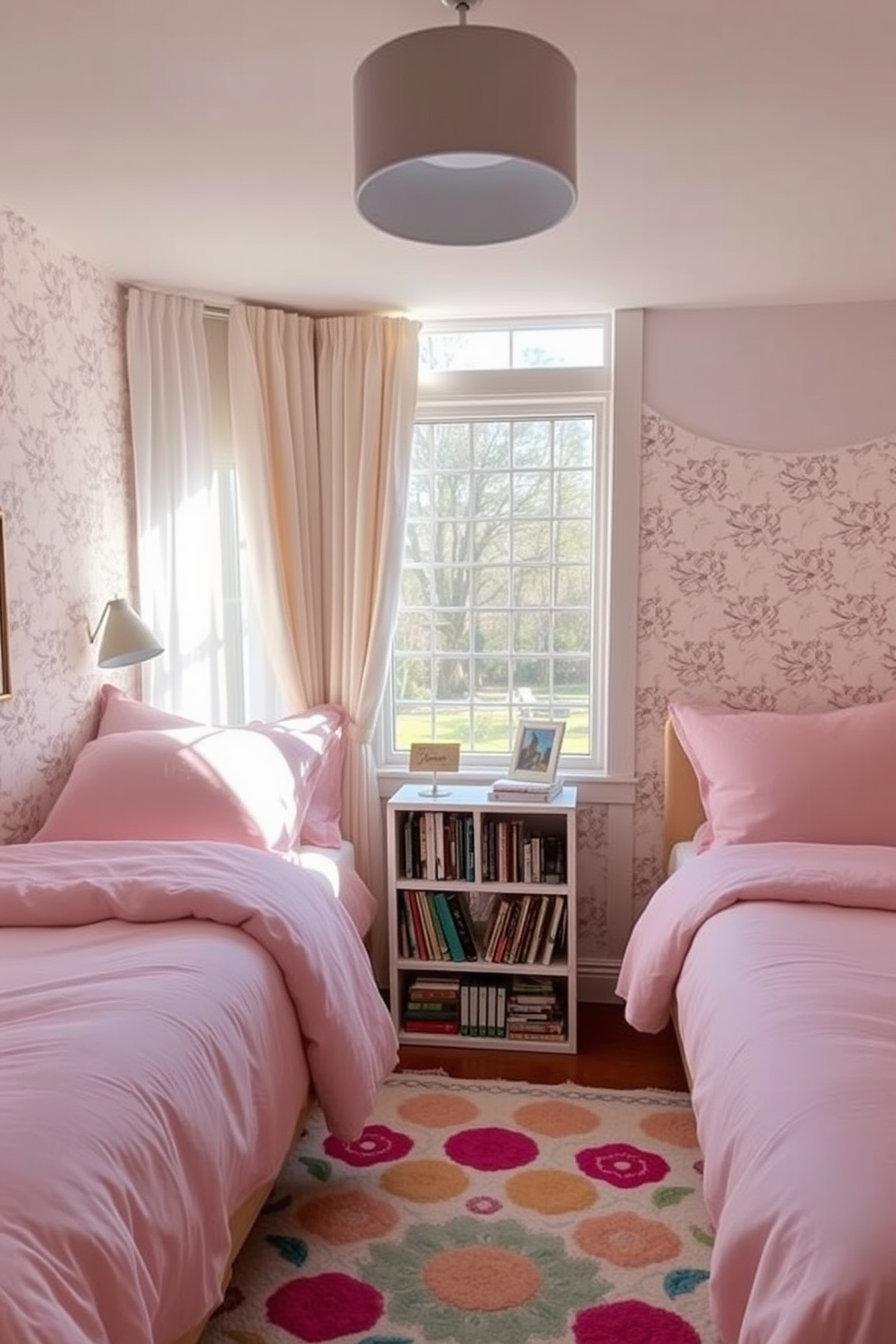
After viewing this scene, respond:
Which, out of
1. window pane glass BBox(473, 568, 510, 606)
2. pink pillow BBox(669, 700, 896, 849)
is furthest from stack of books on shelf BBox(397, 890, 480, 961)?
window pane glass BBox(473, 568, 510, 606)

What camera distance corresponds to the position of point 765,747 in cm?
294

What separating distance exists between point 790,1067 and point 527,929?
5.32ft

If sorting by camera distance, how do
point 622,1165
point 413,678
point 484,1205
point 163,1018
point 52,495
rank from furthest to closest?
point 413,678, point 52,495, point 622,1165, point 484,1205, point 163,1018

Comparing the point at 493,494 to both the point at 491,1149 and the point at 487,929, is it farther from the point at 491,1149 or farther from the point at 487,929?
the point at 491,1149

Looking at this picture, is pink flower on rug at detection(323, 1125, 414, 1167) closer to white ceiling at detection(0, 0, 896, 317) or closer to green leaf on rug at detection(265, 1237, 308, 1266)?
green leaf on rug at detection(265, 1237, 308, 1266)

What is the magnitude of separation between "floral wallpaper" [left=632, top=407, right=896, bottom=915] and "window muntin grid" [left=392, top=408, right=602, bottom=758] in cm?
27

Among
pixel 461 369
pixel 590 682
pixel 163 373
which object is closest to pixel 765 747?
pixel 590 682

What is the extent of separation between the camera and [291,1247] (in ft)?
7.26

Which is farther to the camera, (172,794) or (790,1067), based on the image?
(172,794)

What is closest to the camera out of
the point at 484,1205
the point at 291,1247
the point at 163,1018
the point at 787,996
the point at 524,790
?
the point at 163,1018

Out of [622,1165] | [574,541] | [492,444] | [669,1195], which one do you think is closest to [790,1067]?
[669,1195]

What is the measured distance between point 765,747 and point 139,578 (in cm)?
195

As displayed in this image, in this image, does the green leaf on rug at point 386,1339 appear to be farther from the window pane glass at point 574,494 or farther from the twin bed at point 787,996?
the window pane glass at point 574,494

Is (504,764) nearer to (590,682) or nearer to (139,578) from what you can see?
(590,682)
